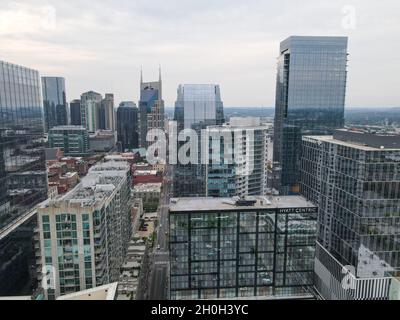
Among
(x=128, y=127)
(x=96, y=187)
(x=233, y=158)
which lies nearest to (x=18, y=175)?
(x=96, y=187)

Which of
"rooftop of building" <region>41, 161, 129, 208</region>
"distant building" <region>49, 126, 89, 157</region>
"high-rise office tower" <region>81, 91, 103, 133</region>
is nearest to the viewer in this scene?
"rooftop of building" <region>41, 161, 129, 208</region>

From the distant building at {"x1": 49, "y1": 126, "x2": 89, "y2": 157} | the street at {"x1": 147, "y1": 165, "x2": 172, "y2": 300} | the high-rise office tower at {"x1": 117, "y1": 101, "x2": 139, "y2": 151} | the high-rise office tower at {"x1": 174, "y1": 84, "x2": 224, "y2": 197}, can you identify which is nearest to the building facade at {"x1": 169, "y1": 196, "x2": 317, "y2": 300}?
the street at {"x1": 147, "y1": 165, "x2": 172, "y2": 300}

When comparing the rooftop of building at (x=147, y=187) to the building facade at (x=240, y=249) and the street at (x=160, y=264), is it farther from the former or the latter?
the building facade at (x=240, y=249)

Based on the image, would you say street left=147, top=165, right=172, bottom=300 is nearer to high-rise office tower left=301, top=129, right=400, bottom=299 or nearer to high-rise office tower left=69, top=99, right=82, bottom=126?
high-rise office tower left=301, top=129, right=400, bottom=299
